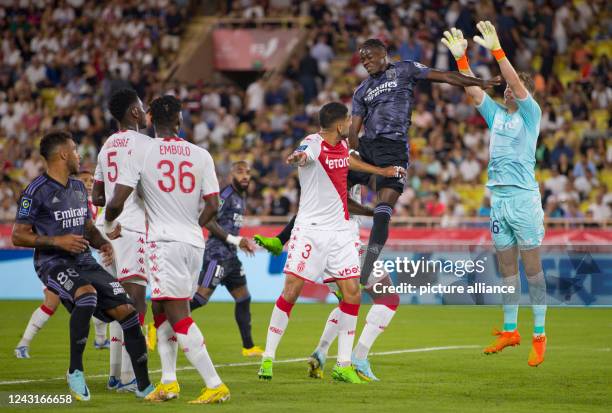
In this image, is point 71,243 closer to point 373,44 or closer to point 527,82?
point 373,44

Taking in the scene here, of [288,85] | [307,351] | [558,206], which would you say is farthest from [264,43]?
[307,351]

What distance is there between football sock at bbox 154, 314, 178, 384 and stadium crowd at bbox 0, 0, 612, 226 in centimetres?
1458

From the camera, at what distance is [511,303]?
12.1 meters

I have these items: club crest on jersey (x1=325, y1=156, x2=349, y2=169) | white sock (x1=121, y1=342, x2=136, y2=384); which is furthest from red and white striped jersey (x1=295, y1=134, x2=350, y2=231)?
white sock (x1=121, y1=342, x2=136, y2=384)

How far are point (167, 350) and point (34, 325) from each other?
4.81 metres

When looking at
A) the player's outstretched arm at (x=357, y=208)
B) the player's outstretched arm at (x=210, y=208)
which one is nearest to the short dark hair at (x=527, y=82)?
the player's outstretched arm at (x=357, y=208)

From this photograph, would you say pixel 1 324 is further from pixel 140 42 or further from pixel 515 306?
pixel 140 42

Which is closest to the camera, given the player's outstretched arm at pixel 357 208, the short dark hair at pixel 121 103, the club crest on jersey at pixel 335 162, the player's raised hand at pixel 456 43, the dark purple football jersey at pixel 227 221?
the short dark hair at pixel 121 103

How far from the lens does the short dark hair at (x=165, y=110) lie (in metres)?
9.81

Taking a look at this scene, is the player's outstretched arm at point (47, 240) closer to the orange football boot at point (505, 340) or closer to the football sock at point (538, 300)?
the orange football boot at point (505, 340)

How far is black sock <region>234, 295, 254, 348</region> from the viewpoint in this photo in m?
14.7

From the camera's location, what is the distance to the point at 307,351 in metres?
14.8

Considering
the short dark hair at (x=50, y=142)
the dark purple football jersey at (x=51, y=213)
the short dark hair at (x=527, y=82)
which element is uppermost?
the short dark hair at (x=527, y=82)

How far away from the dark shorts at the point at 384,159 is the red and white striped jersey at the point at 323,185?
118cm
